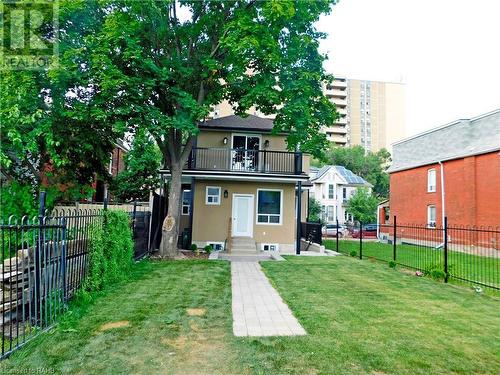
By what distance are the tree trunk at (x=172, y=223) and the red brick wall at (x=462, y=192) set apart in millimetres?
16369

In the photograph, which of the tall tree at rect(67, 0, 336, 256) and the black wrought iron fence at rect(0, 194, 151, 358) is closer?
the black wrought iron fence at rect(0, 194, 151, 358)

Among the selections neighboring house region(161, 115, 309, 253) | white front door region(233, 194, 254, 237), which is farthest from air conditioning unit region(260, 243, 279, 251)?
white front door region(233, 194, 254, 237)

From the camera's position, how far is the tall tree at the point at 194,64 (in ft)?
30.7

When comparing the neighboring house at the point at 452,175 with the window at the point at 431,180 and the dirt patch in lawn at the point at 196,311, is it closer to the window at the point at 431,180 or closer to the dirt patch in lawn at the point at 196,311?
the window at the point at 431,180

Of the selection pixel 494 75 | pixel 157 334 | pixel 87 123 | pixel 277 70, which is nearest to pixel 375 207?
pixel 494 75

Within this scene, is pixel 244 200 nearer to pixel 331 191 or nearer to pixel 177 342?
pixel 177 342

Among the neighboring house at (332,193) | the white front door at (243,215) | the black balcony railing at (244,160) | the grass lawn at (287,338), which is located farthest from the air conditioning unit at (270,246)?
the neighboring house at (332,193)

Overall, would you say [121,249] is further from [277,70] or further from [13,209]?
[277,70]

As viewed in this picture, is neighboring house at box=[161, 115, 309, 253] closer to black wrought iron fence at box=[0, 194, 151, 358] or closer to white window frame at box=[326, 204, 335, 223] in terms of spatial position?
black wrought iron fence at box=[0, 194, 151, 358]

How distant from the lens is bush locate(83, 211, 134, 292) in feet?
20.5

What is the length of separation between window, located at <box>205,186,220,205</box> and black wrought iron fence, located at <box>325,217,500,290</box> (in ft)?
19.4

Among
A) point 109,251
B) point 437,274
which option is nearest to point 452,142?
point 437,274

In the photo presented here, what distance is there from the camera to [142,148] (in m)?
20.3

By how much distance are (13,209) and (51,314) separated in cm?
756
